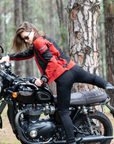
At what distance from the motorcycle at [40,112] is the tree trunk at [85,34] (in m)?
0.93

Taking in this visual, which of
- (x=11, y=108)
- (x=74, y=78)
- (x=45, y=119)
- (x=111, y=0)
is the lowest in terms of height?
(x=45, y=119)

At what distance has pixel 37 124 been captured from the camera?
3.64 metres

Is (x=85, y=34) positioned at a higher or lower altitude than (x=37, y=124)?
higher

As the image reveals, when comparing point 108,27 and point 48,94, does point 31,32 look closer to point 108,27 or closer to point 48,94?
point 48,94

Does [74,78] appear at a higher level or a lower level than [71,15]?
lower

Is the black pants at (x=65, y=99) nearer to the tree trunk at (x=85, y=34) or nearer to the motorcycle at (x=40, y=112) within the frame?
the motorcycle at (x=40, y=112)

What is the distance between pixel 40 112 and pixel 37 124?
0.72 feet

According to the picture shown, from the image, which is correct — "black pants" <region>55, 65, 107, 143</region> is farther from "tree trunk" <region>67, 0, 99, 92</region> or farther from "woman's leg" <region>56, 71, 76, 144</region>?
"tree trunk" <region>67, 0, 99, 92</region>

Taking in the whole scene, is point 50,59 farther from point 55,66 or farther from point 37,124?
point 37,124

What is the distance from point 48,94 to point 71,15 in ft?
6.83

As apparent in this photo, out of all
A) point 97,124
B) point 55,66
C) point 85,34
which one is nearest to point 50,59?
point 55,66

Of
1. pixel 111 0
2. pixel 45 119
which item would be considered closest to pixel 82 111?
pixel 45 119

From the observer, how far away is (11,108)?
3512 millimetres

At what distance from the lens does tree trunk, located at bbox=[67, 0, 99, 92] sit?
462cm
